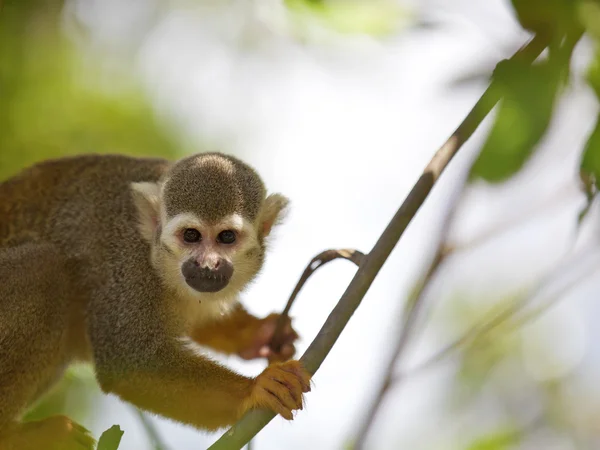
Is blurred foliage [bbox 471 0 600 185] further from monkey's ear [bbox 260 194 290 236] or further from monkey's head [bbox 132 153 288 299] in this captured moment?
monkey's ear [bbox 260 194 290 236]

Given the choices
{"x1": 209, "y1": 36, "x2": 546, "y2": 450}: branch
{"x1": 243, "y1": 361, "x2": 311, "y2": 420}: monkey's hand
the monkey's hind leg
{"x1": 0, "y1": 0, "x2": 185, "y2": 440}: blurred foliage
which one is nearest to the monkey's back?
the monkey's hind leg

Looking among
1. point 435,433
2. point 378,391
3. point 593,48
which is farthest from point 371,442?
point 435,433

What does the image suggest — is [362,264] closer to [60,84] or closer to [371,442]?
[371,442]

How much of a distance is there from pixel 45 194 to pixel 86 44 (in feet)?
8.46

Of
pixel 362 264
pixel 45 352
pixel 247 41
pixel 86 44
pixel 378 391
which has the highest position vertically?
pixel 247 41

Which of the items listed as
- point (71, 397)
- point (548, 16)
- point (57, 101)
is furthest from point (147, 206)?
point (548, 16)

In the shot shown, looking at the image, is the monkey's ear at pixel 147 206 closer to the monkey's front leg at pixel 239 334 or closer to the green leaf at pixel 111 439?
the monkey's front leg at pixel 239 334

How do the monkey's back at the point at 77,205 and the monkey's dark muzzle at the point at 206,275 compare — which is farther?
the monkey's back at the point at 77,205

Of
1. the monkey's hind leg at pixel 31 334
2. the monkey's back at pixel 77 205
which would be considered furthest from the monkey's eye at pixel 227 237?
the monkey's hind leg at pixel 31 334

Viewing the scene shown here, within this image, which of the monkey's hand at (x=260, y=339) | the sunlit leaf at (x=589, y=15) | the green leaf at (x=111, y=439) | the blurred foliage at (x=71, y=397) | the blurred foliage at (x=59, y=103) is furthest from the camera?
the blurred foliage at (x=59, y=103)

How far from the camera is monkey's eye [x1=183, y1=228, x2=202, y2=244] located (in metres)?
4.38

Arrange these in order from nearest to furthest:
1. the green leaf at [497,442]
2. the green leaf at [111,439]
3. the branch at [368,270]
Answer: the green leaf at [111,439] → the branch at [368,270] → the green leaf at [497,442]

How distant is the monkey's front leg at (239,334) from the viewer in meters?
5.28

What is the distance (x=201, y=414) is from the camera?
4.19 m
